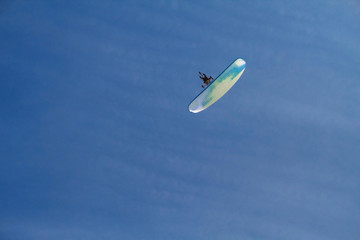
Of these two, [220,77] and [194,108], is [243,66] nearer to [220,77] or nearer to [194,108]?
[220,77]

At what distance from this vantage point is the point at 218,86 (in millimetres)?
44125

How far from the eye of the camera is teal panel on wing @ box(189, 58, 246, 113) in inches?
1708

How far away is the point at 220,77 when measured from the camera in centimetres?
4294

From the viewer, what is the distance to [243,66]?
45.9 meters

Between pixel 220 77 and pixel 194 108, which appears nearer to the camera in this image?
pixel 220 77

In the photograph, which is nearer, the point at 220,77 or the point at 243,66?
the point at 220,77

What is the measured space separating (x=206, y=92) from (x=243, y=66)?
290 inches

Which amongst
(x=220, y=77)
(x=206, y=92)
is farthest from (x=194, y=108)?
(x=220, y=77)

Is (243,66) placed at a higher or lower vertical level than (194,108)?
higher

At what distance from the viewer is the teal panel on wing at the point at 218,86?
43375 millimetres

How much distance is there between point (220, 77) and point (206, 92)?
2938 millimetres

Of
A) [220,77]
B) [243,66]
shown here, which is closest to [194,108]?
[220,77]

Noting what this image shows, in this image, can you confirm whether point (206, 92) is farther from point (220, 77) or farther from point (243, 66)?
point (243, 66)

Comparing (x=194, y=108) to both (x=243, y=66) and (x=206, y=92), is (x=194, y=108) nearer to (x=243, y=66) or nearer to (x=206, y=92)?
(x=206, y=92)
